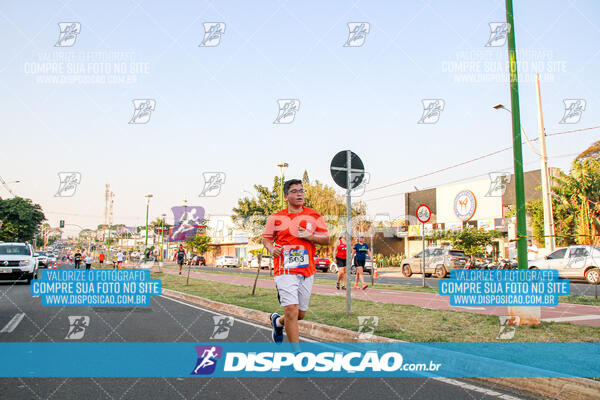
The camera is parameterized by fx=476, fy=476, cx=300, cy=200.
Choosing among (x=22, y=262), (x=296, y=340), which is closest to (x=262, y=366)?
(x=296, y=340)

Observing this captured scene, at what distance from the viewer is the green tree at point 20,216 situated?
→ 209ft

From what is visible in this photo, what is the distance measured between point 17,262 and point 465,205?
101ft

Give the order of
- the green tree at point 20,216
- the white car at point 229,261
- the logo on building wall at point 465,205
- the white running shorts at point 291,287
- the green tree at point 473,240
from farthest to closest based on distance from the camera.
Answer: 1. the green tree at point 20,216
2. the white car at point 229,261
3. the logo on building wall at point 465,205
4. the green tree at point 473,240
5. the white running shorts at point 291,287

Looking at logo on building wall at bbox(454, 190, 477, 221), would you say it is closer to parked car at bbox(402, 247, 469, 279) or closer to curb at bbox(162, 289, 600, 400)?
parked car at bbox(402, 247, 469, 279)

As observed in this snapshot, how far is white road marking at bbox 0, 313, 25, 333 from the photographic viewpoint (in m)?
7.24

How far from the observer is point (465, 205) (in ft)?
124

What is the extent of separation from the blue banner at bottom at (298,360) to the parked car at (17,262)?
1436 cm

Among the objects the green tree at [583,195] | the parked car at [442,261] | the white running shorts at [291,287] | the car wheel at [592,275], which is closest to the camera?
the white running shorts at [291,287]

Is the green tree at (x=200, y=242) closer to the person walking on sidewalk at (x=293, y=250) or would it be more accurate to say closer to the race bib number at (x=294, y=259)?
the person walking on sidewalk at (x=293, y=250)

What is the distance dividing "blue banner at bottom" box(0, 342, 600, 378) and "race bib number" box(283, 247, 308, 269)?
94 cm

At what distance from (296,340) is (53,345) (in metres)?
3.35

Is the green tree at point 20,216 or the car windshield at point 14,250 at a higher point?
the green tree at point 20,216

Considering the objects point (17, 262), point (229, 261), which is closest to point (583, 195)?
point (17, 262)

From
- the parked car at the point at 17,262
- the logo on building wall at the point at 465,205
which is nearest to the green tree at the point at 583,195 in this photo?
the logo on building wall at the point at 465,205
